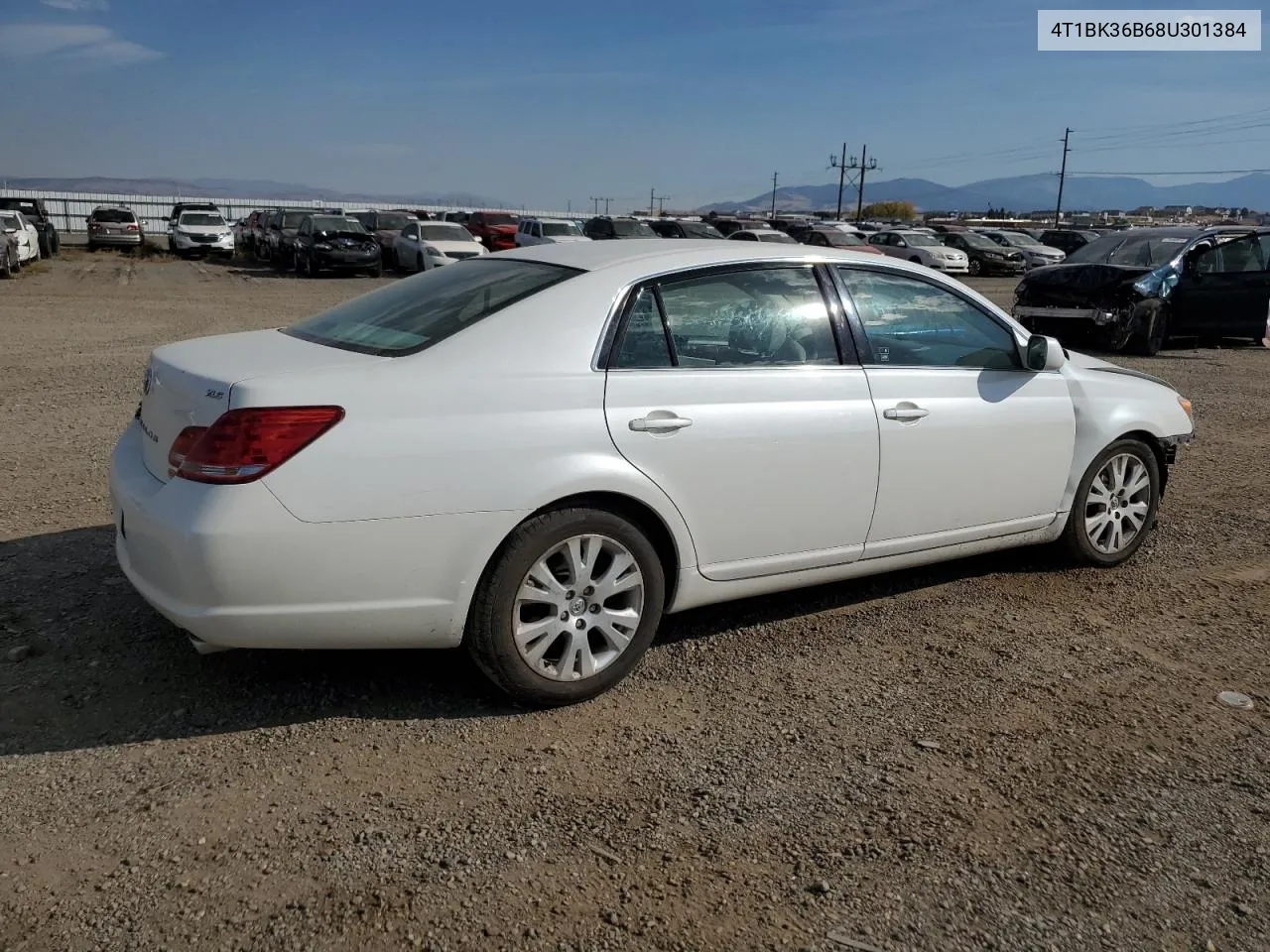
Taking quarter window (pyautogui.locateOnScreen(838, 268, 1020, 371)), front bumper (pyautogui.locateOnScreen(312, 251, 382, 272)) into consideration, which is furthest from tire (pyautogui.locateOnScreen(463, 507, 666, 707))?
front bumper (pyautogui.locateOnScreen(312, 251, 382, 272))

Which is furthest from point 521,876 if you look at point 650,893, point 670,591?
point 670,591

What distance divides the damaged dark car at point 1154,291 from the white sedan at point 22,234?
71.7 ft

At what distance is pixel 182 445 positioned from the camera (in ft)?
11.3

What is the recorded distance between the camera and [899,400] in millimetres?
4445

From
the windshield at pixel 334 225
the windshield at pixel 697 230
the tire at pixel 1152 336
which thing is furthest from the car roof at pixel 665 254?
the windshield at pixel 697 230

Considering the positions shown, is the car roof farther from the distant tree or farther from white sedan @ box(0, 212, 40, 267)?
the distant tree

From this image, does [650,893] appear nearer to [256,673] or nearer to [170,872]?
[170,872]

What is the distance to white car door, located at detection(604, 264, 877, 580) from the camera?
3.86 metres

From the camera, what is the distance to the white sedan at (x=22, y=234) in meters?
25.2

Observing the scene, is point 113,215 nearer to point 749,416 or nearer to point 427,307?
point 427,307

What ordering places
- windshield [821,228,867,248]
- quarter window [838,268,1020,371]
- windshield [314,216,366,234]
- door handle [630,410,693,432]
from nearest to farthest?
door handle [630,410,693,432]
quarter window [838,268,1020,371]
windshield [314,216,366,234]
windshield [821,228,867,248]

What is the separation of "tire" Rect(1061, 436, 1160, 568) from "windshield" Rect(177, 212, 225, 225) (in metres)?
35.4

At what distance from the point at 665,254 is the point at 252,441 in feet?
5.73

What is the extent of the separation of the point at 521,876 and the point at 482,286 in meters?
2.24
